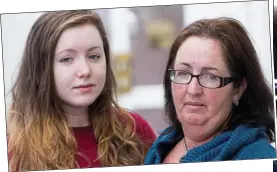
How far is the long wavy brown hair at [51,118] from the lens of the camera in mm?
2197

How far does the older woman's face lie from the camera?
215 cm

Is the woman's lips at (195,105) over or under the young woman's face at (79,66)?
under

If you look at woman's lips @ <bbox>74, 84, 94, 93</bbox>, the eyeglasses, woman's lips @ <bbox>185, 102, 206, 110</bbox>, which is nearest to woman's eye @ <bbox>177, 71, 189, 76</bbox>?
the eyeglasses

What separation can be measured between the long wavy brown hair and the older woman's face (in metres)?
0.23

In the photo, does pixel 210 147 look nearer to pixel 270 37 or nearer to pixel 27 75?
pixel 270 37

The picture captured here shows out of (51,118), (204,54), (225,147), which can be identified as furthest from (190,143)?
(51,118)

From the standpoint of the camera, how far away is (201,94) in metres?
2.17

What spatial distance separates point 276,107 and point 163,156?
0.54 metres

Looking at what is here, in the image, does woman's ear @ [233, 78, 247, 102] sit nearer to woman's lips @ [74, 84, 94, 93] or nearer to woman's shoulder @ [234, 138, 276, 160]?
woman's shoulder @ [234, 138, 276, 160]

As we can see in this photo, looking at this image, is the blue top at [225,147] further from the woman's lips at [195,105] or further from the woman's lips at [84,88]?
the woman's lips at [84,88]

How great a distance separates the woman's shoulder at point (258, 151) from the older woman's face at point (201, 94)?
15 cm

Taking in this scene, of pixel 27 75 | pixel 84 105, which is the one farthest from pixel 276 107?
pixel 27 75

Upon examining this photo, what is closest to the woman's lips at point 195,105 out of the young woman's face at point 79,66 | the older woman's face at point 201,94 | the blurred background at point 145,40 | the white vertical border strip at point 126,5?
the older woman's face at point 201,94

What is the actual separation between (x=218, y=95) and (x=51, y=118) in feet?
2.40
